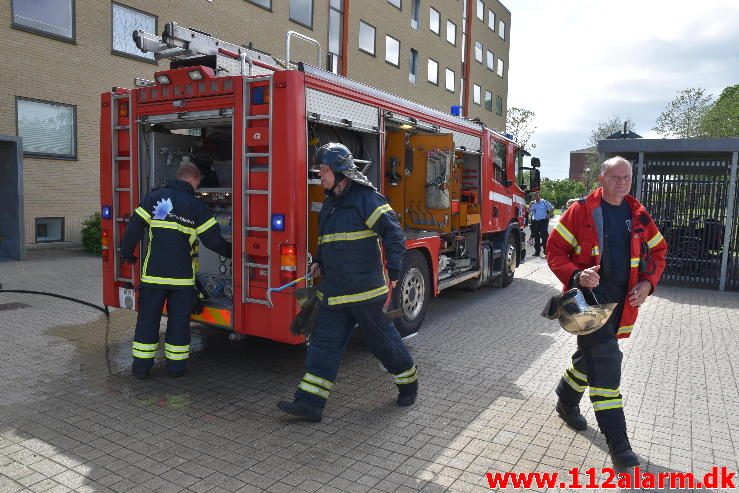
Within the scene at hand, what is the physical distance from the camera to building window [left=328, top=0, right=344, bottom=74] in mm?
20650

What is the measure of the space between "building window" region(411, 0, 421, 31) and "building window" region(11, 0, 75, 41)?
17.1 meters

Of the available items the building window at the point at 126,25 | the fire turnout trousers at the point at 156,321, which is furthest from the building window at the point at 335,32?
the fire turnout trousers at the point at 156,321

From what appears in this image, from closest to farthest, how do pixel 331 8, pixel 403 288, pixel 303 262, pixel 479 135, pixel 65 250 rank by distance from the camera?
1. pixel 303 262
2. pixel 403 288
3. pixel 479 135
4. pixel 65 250
5. pixel 331 8

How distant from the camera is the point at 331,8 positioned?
67.7 ft

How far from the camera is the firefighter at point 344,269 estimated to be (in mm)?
4125

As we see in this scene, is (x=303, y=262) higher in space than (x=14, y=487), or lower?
higher

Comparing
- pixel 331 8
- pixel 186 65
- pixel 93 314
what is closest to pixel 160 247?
pixel 186 65

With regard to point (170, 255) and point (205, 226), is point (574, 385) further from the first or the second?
point (170, 255)

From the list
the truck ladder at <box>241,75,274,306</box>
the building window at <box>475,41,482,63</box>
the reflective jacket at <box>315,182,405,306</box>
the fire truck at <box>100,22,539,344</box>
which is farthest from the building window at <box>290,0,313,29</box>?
the building window at <box>475,41,482,63</box>

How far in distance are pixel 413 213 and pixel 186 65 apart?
3.33m

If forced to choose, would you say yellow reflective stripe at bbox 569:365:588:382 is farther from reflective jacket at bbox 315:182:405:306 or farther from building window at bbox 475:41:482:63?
building window at bbox 475:41:482:63

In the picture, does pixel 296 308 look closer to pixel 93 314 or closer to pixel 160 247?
pixel 160 247

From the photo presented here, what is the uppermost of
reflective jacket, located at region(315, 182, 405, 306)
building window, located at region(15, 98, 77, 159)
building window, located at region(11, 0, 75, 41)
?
building window, located at region(11, 0, 75, 41)

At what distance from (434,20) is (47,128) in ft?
68.8
